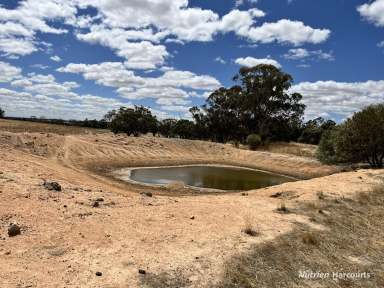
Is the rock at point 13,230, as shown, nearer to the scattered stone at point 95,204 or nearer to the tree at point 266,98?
the scattered stone at point 95,204

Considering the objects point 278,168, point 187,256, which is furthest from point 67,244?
point 278,168

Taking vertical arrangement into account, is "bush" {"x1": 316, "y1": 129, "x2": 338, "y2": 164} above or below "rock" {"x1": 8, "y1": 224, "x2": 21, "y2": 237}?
above

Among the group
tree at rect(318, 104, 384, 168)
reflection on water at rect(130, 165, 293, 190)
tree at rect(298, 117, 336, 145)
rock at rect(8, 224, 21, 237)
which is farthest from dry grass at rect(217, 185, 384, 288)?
tree at rect(298, 117, 336, 145)

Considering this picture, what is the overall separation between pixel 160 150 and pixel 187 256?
1684 inches

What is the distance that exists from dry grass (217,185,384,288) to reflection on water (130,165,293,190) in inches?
606

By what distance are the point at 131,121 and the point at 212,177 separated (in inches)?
1328

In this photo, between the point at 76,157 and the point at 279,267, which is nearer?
the point at 279,267

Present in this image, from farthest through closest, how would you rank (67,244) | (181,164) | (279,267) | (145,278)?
(181,164), (279,267), (67,244), (145,278)

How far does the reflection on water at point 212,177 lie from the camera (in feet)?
101

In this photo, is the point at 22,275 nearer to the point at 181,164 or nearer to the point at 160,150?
the point at 181,164

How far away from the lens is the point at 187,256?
30.8 ft

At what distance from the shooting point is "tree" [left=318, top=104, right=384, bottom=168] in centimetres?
3628

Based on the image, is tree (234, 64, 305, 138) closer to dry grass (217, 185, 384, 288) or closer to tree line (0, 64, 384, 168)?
tree line (0, 64, 384, 168)

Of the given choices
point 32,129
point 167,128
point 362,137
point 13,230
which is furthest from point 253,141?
point 13,230
